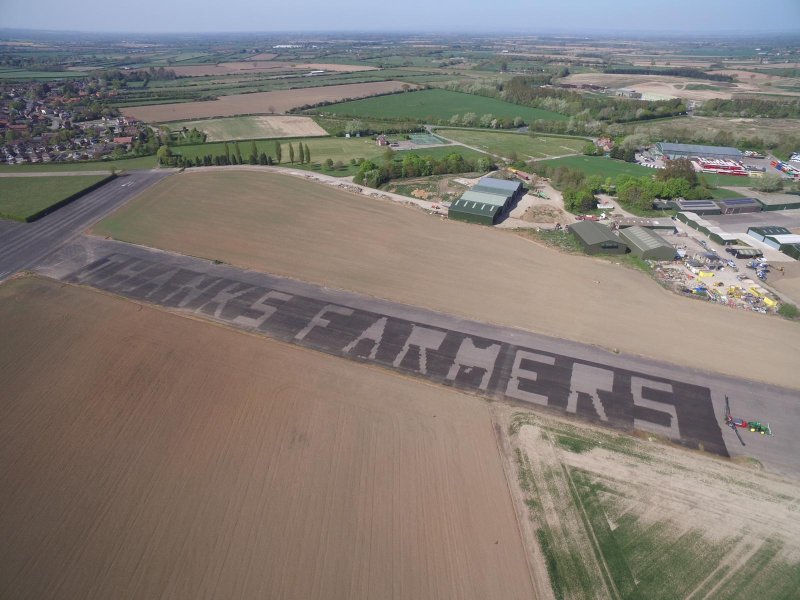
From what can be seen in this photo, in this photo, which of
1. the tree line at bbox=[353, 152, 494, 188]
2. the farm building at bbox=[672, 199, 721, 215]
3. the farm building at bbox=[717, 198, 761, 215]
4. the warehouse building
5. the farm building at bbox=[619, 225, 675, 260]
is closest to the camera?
the farm building at bbox=[619, 225, 675, 260]

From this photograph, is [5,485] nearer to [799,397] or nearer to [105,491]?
[105,491]

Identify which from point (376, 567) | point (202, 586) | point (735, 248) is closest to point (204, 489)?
point (202, 586)

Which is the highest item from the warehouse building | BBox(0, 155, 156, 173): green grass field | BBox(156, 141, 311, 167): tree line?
BBox(156, 141, 311, 167): tree line

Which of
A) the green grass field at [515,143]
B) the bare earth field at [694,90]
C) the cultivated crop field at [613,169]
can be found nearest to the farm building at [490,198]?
the cultivated crop field at [613,169]

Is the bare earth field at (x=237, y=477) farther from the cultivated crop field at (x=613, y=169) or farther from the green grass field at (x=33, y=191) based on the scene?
the cultivated crop field at (x=613, y=169)

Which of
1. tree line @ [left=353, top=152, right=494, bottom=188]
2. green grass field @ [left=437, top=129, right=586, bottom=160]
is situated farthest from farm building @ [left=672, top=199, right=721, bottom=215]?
green grass field @ [left=437, top=129, right=586, bottom=160]

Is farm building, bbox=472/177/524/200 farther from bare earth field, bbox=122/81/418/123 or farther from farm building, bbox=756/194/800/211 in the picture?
bare earth field, bbox=122/81/418/123
